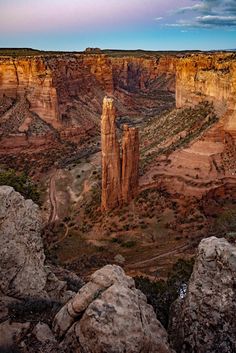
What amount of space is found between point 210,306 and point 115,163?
31.8m

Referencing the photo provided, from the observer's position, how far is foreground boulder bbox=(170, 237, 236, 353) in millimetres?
11016

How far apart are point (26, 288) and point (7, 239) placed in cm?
177

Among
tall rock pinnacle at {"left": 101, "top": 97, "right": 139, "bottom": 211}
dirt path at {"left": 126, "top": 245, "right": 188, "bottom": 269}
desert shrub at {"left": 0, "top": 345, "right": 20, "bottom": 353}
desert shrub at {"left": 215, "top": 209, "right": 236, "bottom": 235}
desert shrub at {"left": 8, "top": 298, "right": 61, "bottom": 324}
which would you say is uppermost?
desert shrub at {"left": 0, "top": 345, "right": 20, "bottom": 353}

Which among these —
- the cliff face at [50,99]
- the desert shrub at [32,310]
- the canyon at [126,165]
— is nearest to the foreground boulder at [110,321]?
the desert shrub at [32,310]

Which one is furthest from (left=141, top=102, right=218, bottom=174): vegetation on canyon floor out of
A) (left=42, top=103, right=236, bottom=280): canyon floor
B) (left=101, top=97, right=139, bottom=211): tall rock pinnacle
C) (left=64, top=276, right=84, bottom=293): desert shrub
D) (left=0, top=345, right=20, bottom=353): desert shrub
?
(left=0, top=345, right=20, bottom=353): desert shrub

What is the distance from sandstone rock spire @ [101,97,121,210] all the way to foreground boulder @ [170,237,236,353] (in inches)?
1204

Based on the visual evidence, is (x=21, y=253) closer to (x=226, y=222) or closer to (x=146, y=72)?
(x=226, y=222)

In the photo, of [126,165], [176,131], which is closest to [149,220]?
[126,165]

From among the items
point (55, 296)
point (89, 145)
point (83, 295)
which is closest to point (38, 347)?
point (83, 295)

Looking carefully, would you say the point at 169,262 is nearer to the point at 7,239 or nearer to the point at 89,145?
the point at 7,239

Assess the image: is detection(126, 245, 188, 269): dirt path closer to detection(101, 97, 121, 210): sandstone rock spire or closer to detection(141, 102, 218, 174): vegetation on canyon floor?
detection(101, 97, 121, 210): sandstone rock spire

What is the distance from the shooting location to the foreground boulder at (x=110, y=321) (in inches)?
421

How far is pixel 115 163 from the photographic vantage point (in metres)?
42.7

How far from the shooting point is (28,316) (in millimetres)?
13242
